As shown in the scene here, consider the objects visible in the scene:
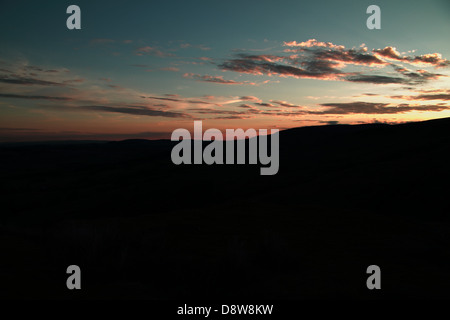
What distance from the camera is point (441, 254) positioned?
25.9 ft

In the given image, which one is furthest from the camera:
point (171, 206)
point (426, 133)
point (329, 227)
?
point (426, 133)

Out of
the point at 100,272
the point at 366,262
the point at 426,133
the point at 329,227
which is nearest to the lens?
the point at 100,272

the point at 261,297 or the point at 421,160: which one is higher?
the point at 421,160

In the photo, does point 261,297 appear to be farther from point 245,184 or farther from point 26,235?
point 245,184

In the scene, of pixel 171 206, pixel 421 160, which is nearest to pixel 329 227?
pixel 421 160

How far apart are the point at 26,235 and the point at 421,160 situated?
31704mm

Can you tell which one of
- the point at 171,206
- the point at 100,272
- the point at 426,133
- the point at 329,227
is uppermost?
the point at 426,133

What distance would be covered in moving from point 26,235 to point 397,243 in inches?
386

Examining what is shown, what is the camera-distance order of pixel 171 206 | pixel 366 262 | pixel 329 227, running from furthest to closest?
pixel 171 206 → pixel 329 227 → pixel 366 262

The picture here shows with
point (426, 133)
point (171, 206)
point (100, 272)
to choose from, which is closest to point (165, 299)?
point (100, 272)

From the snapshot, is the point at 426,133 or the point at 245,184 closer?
the point at 245,184

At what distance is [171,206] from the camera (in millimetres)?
36750
